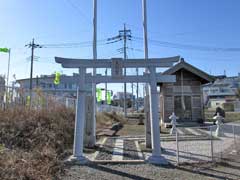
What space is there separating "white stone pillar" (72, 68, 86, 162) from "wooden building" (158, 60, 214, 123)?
12.5 meters

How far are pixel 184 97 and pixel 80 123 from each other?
13.4 m

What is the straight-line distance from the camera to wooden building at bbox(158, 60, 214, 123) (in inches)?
750

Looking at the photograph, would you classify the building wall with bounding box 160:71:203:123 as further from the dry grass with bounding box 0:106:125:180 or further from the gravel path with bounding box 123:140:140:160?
the gravel path with bounding box 123:140:140:160

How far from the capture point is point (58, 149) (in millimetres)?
7707

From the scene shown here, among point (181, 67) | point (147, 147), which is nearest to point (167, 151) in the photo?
point (147, 147)

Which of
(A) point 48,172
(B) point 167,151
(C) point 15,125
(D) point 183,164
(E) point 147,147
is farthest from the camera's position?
(E) point 147,147

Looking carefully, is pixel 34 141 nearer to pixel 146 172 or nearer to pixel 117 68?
pixel 117 68

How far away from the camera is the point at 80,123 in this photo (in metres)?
7.22

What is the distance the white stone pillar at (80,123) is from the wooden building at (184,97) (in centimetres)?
1246

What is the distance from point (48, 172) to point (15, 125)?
318 centimetres

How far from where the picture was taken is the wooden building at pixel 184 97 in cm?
1906

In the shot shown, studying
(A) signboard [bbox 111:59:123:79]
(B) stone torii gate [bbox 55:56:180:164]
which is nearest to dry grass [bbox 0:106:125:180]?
(B) stone torii gate [bbox 55:56:180:164]

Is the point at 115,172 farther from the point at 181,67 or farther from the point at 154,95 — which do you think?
the point at 181,67

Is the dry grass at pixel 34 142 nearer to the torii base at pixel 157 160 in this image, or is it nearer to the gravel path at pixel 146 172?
the gravel path at pixel 146 172
